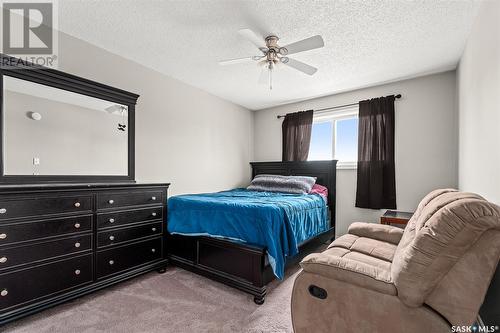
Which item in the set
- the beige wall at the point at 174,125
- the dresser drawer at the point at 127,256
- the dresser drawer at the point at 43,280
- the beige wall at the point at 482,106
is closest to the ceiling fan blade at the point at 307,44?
the beige wall at the point at 482,106

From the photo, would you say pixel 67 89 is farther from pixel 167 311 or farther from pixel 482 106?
pixel 482 106

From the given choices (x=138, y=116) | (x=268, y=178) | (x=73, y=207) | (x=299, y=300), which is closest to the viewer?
(x=299, y=300)

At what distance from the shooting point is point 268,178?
3.99 m

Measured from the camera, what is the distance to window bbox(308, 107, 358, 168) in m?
3.82

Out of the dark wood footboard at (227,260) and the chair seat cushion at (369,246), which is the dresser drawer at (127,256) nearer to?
the dark wood footboard at (227,260)

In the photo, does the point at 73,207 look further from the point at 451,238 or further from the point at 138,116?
the point at 451,238

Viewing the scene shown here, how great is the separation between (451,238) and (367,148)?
111 inches

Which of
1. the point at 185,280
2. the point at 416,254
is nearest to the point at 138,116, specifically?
the point at 185,280

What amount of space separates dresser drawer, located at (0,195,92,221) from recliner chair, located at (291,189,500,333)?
199cm

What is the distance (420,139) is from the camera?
3230 millimetres

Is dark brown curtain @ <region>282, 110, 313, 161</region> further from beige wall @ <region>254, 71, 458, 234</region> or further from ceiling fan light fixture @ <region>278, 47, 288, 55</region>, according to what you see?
ceiling fan light fixture @ <region>278, 47, 288, 55</region>

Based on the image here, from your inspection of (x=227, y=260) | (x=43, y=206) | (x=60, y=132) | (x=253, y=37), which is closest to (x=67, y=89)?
(x=60, y=132)

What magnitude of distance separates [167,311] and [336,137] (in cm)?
347

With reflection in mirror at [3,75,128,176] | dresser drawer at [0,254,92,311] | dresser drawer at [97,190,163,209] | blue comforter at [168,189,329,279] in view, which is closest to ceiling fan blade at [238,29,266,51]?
blue comforter at [168,189,329,279]
